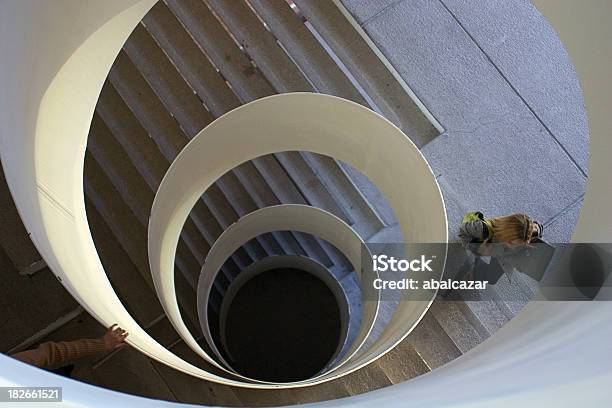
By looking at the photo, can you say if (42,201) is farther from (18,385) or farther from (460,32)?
(460,32)

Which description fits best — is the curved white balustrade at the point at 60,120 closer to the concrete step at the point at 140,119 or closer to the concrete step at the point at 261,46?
the concrete step at the point at 261,46

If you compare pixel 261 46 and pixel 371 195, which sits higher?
pixel 261 46

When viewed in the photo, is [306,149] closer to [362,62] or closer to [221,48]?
[362,62]

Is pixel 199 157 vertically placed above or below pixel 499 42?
above

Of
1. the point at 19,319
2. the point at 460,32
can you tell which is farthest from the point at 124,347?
the point at 460,32

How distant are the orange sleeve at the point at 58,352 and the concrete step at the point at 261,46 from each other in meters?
1.97

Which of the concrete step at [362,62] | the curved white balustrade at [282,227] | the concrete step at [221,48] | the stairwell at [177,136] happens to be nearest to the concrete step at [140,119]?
the stairwell at [177,136]

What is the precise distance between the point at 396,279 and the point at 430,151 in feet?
3.25

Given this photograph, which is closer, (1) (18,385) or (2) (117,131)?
(1) (18,385)

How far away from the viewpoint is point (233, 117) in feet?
9.93

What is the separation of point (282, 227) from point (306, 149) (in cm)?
110

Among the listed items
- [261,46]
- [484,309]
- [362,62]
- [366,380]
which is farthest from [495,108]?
[366,380]

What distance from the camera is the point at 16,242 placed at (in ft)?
11.6

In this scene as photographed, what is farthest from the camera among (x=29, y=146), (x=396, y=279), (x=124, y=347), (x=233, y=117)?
(x=396, y=279)
